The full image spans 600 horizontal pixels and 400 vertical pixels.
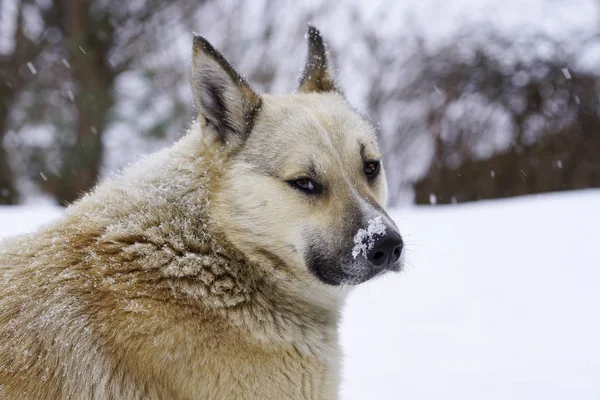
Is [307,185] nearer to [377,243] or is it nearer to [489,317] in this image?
[377,243]

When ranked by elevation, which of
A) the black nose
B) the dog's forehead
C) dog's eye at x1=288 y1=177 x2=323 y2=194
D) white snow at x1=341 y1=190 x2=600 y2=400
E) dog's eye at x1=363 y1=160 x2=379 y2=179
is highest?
the dog's forehead

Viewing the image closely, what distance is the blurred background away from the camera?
389 inches

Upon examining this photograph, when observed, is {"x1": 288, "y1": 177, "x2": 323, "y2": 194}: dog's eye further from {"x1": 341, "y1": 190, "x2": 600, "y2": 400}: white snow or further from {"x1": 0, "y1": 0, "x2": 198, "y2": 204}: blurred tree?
{"x1": 0, "y1": 0, "x2": 198, "y2": 204}: blurred tree

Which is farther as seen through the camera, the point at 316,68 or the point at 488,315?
the point at 488,315

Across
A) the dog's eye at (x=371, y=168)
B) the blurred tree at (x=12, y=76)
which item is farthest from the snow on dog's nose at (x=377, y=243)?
the blurred tree at (x=12, y=76)

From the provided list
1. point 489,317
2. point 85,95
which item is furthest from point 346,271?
point 85,95

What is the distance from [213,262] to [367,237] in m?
0.70

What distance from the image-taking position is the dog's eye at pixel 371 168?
287cm

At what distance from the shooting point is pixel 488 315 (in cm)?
432

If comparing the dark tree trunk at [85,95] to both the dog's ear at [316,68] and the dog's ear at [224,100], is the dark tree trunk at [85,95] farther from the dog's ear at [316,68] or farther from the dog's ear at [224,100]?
the dog's ear at [224,100]

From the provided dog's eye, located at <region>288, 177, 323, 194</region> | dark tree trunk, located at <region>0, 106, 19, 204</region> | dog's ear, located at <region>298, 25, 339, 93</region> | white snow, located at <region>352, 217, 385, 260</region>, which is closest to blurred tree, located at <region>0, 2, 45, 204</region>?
dark tree trunk, located at <region>0, 106, 19, 204</region>

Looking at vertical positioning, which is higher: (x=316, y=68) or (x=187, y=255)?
(x=316, y=68)

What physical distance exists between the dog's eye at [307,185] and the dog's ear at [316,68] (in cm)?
92

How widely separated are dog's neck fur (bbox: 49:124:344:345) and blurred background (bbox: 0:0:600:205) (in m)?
8.20
